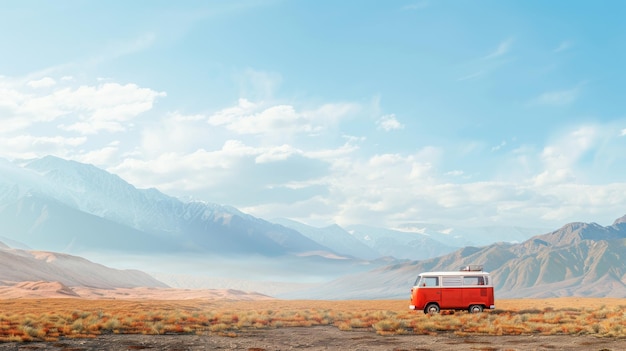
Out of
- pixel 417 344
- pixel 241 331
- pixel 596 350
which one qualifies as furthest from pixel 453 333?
pixel 241 331

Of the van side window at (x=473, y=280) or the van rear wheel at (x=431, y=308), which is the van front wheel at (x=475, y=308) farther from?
the van rear wheel at (x=431, y=308)

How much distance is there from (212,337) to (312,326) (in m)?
9.55

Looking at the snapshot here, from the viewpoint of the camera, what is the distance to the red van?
44.7 m

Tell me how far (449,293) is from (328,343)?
16232 millimetres

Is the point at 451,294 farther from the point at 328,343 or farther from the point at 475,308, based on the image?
the point at 328,343

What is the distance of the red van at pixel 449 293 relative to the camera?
147 ft

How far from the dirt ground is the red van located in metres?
11.0

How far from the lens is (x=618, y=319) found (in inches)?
1567

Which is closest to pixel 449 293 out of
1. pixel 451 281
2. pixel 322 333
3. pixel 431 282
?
pixel 451 281

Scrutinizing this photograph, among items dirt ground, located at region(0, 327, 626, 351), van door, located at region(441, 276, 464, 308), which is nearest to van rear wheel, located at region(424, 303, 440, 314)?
van door, located at region(441, 276, 464, 308)

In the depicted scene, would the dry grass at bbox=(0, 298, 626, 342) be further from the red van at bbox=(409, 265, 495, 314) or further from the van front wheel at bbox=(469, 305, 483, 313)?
the red van at bbox=(409, 265, 495, 314)

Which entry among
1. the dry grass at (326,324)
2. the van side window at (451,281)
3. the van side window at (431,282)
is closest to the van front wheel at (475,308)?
the dry grass at (326,324)

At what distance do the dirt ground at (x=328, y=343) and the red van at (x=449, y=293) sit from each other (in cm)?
1096

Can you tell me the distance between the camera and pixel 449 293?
44688mm
